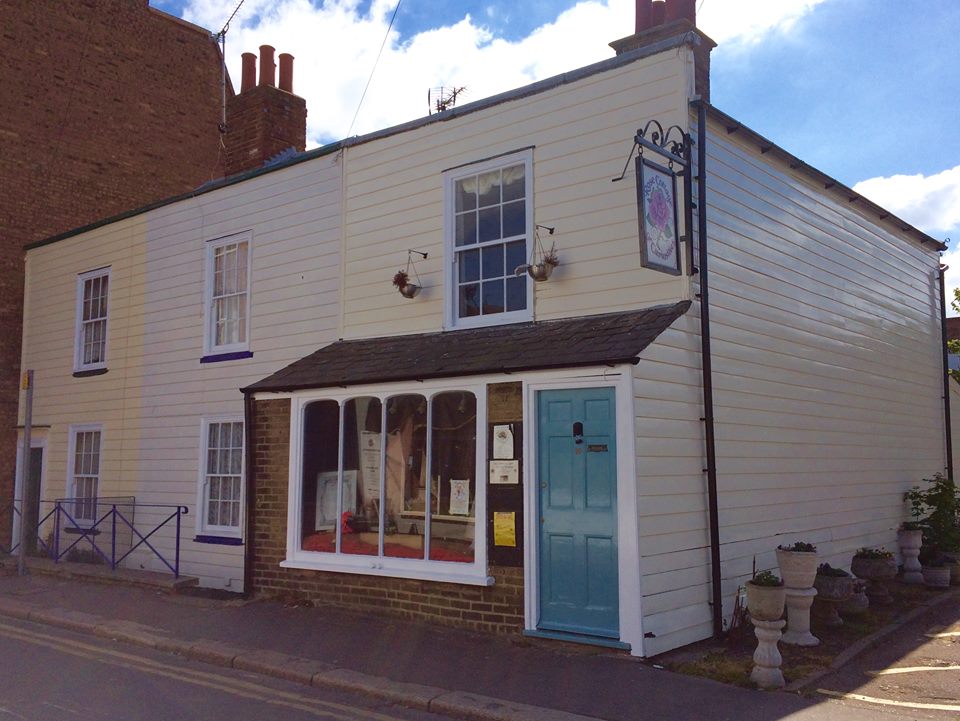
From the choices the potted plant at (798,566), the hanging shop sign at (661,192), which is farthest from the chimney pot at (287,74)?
the potted plant at (798,566)

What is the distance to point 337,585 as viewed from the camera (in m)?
10.1

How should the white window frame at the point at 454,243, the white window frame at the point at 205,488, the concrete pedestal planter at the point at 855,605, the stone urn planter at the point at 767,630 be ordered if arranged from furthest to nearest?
the white window frame at the point at 205,488 → the white window frame at the point at 454,243 → the concrete pedestal planter at the point at 855,605 → the stone urn planter at the point at 767,630

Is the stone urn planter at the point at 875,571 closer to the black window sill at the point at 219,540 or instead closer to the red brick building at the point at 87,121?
the black window sill at the point at 219,540

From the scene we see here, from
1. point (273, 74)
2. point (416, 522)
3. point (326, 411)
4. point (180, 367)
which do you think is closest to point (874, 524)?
point (416, 522)

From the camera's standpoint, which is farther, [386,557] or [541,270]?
[386,557]

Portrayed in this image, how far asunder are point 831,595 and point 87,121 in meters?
17.0

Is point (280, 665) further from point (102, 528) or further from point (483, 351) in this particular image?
point (102, 528)

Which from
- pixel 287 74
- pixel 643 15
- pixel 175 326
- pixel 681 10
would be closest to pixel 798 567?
pixel 681 10

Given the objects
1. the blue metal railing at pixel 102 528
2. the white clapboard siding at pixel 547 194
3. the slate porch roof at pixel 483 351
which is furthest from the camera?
the blue metal railing at pixel 102 528

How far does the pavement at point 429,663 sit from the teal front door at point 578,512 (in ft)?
1.10

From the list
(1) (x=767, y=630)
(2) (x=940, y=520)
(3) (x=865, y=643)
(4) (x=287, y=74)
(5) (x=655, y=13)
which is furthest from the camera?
(4) (x=287, y=74)

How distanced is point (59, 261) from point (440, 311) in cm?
969

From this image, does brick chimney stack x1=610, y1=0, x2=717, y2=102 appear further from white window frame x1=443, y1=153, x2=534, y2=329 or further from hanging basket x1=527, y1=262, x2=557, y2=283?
hanging basket x1=527, y1=262, x2=557, y2=283

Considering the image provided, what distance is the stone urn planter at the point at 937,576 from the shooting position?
11883 mm
